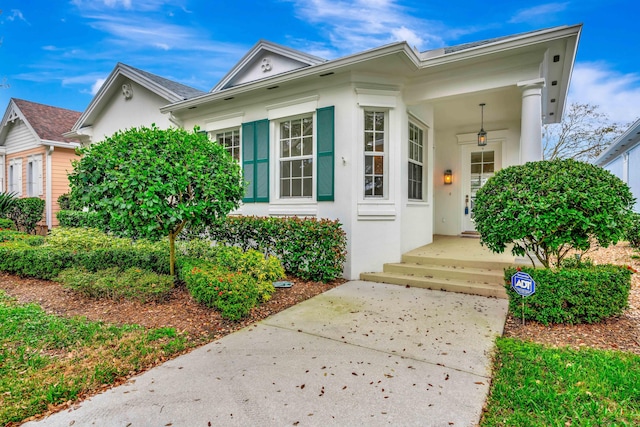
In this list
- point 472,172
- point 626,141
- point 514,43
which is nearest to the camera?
point 514,43

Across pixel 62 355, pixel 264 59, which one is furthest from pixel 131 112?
pixel 62 355

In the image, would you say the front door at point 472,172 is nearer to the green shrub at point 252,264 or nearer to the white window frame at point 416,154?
the white window frame at point 416,154

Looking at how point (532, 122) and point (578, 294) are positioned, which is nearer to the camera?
point (578, 294)

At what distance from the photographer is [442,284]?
4.88 m

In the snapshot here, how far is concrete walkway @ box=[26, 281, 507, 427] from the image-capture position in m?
2.01

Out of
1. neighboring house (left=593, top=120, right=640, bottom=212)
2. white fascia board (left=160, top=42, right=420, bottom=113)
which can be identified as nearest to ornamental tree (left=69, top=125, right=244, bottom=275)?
white fascia board (left=160, top=42, right=420, bottom=113)

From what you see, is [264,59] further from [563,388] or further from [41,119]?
[41,119]

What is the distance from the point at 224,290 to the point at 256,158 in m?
3.76

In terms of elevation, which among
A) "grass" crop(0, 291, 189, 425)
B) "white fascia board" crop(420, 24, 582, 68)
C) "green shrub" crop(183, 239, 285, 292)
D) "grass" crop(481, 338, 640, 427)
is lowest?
"grass" crop(0, 291, 189, 425)

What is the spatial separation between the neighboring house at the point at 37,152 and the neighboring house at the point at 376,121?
804 cm

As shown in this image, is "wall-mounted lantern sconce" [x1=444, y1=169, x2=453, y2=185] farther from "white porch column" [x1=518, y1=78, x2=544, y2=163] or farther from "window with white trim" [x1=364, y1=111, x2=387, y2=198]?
"white porch column" [x1=518, y1=78, x2=544, y2=163]

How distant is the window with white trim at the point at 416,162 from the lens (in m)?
6.54

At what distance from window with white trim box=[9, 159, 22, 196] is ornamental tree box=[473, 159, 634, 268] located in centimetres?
1766

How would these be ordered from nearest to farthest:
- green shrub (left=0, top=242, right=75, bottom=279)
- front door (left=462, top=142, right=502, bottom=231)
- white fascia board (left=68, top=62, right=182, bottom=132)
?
green shrub (left=0, top=242, right=75, bottom=279) < front door (left=462, top=142, right=502, bottom=231) < white fascia board (left=68, top=62, right=182, bottom=132)
